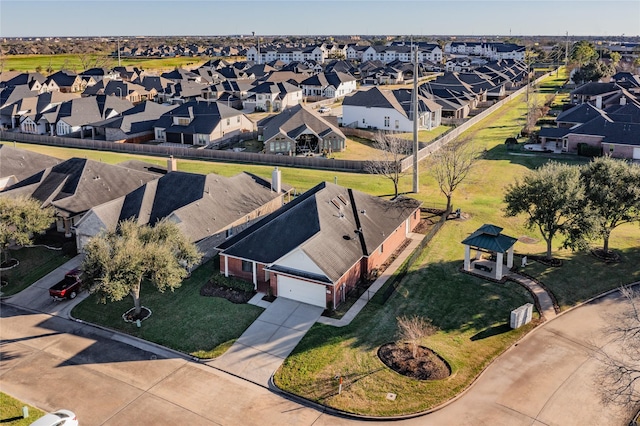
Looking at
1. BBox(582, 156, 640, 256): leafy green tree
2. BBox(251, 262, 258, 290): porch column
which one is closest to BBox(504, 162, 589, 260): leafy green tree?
A: BBox(582, 156, 640, 256): leafy green tree

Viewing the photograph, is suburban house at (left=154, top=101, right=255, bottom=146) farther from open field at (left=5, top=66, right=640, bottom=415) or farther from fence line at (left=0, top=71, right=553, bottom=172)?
open field at (left=5, top=66, right=640, bottom=415)

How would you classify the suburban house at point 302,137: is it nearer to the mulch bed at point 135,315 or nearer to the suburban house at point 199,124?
the suburban house at point 199,124

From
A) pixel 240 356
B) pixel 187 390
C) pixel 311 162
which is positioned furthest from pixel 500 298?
pixel 311 162

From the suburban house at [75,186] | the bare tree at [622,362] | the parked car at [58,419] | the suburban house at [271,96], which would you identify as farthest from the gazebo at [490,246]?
the suburban house at [271,96]

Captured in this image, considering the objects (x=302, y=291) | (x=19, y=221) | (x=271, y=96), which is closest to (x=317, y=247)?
(x=302, y=291)

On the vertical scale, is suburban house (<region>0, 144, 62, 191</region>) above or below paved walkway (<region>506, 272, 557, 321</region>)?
above

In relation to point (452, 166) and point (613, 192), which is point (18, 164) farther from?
point (613, 192)

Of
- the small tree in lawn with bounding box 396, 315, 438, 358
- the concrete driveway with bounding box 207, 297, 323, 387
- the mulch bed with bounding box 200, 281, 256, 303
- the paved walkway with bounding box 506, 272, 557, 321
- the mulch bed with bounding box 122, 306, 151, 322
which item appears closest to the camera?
the concrete driveway with bounding box 207, 297, 323, 387
